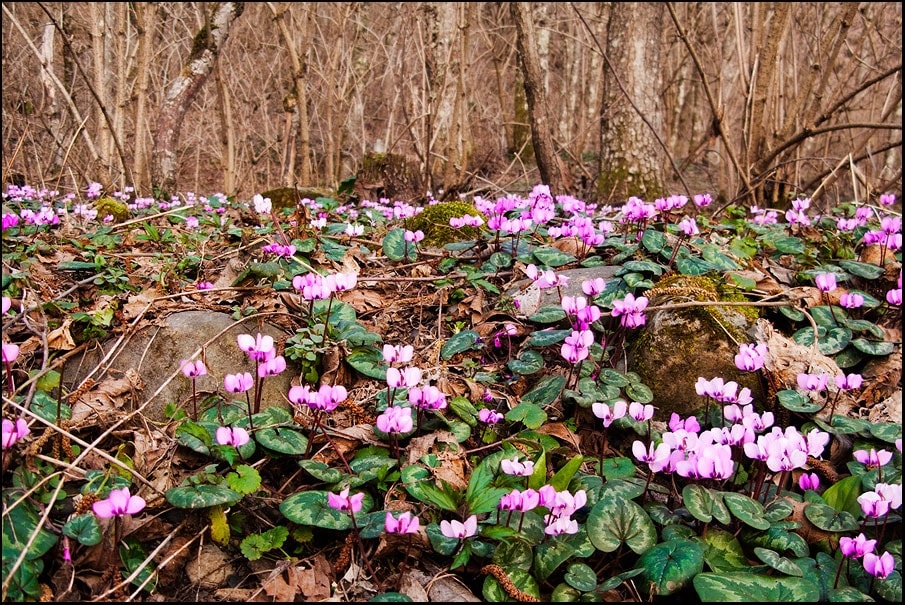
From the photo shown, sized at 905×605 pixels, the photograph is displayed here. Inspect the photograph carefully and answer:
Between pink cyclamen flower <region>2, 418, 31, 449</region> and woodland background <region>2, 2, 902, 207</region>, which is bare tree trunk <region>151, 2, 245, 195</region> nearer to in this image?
woodland background <region>2, 2, 902, 207</region>

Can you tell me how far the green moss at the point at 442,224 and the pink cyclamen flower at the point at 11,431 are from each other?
2047mm

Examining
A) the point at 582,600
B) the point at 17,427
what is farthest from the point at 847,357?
the point at 17,427

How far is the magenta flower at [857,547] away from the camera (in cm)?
142

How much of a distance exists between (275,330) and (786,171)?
510 cm

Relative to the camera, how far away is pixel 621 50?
5.80 metres

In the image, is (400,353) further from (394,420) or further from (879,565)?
(879,565)

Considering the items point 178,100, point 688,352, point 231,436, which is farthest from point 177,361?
point 178,100

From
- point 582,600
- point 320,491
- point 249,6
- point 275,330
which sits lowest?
point 582,600

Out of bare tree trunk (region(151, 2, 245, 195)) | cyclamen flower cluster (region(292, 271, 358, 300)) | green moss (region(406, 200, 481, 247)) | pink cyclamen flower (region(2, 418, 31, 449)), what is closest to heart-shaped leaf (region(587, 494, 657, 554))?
cyclamen flower cluster (region(292, 271, 358, 300))

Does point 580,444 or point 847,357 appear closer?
point 580,444

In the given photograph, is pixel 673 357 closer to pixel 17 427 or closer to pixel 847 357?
pixel 847 357

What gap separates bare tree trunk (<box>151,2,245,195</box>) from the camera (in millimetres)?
5523

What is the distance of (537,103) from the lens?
5.28 metres

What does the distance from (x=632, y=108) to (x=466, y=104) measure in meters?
3.84
